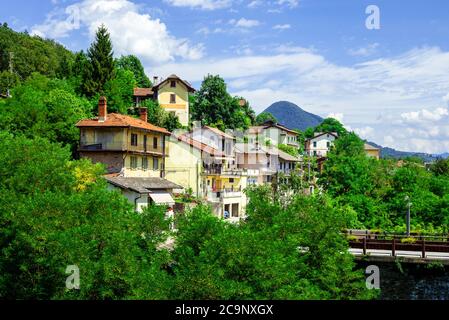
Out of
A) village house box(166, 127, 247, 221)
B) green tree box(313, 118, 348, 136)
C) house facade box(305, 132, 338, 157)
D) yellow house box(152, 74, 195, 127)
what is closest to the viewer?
village house box(166, 127, 247, 221)

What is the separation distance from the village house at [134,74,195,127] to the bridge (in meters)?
41.2

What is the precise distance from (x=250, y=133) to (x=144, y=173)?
37104mm

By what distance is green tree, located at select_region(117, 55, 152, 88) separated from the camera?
3310 inches

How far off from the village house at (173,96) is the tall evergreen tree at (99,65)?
10044 millimetres

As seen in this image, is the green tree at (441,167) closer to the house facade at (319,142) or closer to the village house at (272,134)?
the village house at (272,134)

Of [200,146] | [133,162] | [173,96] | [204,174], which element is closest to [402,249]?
[133,162]

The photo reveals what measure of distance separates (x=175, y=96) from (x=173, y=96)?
0.27 meters

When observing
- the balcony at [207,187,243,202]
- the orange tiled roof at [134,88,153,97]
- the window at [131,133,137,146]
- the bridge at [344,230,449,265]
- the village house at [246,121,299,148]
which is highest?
the orange tiled roof at [134,88,153,97]

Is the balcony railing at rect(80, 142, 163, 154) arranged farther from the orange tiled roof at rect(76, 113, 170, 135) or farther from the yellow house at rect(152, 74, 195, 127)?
the yellow house at rect(152, 74, 195, 127)

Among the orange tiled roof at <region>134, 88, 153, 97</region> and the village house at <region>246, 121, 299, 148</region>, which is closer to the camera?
the orange tiled roof at <region>134, 88, 153, 97</region>

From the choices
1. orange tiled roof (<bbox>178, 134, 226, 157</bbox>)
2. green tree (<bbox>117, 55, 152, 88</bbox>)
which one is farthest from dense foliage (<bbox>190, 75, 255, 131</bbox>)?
orange tiled roof (<bbox>178, 134, 226, 157</bbox>)

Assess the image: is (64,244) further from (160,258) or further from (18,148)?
(18,148)
